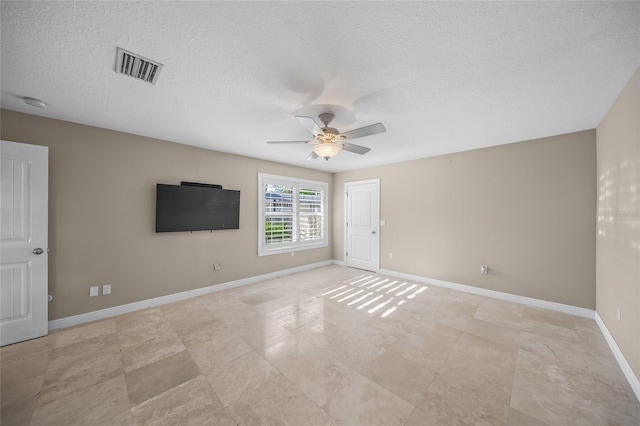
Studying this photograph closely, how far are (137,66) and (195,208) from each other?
7.66 ft

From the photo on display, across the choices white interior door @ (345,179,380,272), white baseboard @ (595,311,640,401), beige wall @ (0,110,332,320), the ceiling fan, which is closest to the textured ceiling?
the ceiling fan

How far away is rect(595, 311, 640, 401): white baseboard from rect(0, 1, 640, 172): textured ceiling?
2416 millimetres

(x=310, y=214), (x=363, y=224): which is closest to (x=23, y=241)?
(x=310, y=214)

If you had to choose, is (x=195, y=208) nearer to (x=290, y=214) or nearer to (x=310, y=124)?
(x=290, y=214)

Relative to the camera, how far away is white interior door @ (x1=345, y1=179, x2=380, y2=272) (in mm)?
5418

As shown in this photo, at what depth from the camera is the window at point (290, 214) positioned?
4.80 metres

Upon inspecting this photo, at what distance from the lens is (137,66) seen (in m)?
1.83

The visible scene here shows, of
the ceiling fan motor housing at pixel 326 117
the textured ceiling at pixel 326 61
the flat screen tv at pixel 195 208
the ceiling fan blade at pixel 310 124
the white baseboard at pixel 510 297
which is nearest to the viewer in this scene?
the textured ceiling at pixel 326 61

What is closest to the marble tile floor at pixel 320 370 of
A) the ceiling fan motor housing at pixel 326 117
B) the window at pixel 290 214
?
the window at pixel 290 214

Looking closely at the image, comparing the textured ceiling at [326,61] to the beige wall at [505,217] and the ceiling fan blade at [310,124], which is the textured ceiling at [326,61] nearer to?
the ceiling fan blade at [310,124]

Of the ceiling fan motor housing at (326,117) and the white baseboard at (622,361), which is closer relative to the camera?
the white baseboard at (622,361)

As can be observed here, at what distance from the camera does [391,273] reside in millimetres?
5141

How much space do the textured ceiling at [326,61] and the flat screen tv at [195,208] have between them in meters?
1.04

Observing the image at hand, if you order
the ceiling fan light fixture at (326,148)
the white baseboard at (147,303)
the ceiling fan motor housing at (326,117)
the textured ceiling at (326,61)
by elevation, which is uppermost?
the textured ceiling at (326,61)
